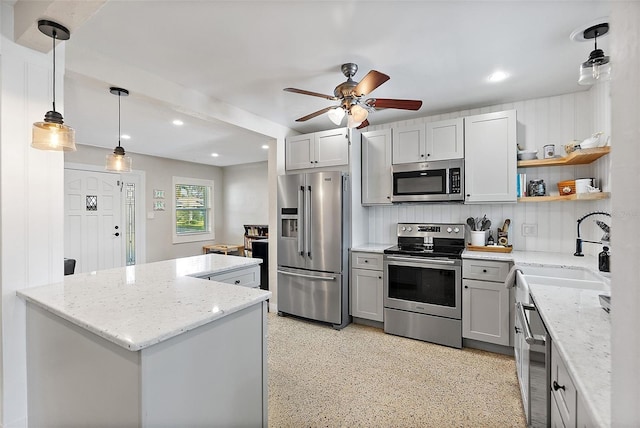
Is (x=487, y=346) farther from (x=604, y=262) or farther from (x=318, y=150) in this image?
(x=318, y=150)

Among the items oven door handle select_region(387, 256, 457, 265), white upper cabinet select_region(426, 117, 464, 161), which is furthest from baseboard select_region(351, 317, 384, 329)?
white upper cabinet select_region(426, 117, 464, 161)

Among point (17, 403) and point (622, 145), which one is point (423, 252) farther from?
point (17, 403)

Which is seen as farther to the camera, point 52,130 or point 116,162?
point 116,162

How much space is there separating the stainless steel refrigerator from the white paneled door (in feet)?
11.5

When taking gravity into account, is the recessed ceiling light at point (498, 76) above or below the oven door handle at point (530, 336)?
above

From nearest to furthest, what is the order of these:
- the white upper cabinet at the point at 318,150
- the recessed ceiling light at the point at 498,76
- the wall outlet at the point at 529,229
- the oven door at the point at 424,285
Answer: the recessed ceiling light at the point at 498,76 → the oven door at the point at 424,285 → the wall outlet at the point at 529,229 → the white upper cabinet at the point at 318,150

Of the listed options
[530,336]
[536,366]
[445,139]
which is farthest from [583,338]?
[445,139]

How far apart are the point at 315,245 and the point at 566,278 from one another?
7.64 ft

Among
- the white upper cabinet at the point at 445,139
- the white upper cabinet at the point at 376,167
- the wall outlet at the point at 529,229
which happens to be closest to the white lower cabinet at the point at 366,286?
the white upper cabinet at the point at 376,167

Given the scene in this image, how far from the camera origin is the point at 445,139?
11.0ft

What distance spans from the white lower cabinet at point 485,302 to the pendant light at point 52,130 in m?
3.17

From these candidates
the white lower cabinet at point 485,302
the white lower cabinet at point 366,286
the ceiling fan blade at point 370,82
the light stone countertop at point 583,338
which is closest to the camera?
the light stone countertop at point 583,338

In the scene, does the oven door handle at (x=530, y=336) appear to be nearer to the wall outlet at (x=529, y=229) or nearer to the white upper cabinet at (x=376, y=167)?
the wall outlet at (x=529, y=229)

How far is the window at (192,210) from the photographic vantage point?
21.4 ft
